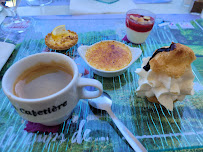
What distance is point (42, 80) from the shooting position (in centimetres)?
77

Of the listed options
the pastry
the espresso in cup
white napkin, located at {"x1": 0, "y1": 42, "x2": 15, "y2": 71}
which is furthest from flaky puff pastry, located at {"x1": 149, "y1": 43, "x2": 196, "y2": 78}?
white napkin, located at {"x1": 0, "y1": 42, "x2": 15, "y2": 71}

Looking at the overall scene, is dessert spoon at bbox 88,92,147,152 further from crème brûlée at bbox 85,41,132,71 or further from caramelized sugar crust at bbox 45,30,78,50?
caramelized sugar crust at bbox 45,30,78,50

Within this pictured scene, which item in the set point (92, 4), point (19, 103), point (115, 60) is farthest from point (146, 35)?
point (19, 103)

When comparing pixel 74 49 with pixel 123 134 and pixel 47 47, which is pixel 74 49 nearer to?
pixel 47 47

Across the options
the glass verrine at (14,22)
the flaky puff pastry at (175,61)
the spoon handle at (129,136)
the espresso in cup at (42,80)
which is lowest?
the spoon handle at (129,136)

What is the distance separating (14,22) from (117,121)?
1.55 m

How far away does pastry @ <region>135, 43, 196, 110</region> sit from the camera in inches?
29.6

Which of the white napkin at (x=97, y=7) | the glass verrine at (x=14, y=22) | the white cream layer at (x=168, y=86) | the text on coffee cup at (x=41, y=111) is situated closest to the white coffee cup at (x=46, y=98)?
the text on coffee cup at (x=41, y=111)

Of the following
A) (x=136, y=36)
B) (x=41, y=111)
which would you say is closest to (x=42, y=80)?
(x=41, y=111)

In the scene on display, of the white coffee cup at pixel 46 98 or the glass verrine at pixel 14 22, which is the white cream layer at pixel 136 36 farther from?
the glass verrine at pixel 14 22

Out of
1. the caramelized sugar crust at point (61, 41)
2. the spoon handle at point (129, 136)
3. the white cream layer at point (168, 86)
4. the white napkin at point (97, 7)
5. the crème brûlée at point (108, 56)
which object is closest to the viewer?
the spoon handle at point (129, 136)

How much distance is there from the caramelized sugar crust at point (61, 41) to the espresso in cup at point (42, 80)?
48 cm

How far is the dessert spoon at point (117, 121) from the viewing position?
0.69m

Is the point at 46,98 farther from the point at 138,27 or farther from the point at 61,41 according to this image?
the point at 138,27
